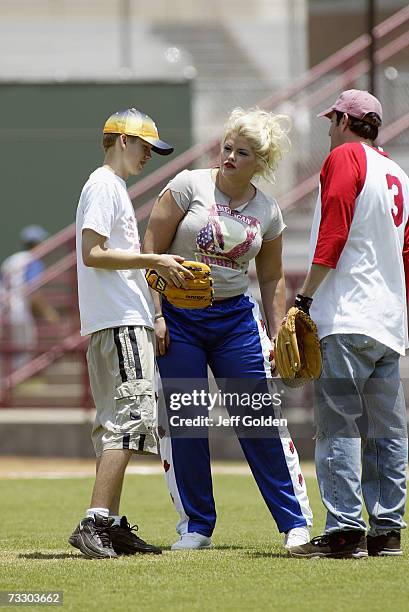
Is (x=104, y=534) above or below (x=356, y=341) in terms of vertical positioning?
below

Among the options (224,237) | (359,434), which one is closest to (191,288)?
(224,237)

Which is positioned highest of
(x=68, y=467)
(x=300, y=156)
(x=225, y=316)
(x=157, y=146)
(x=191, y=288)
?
(x=300, y=156)

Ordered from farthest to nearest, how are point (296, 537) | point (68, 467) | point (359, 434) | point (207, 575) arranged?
point (68, 467)
point (296, 537)
point (359, 434)
point (207, 575)

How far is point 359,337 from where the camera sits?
20.5 feet

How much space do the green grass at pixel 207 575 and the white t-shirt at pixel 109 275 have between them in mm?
1136

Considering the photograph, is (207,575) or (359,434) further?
(359,434)

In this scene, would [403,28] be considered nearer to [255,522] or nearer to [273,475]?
[255,522]

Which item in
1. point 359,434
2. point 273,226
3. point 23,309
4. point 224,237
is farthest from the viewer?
point 23,309

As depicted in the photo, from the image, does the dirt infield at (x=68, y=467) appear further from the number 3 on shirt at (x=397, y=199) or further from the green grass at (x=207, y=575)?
the number 3 on shirt at (x=397, y=199)

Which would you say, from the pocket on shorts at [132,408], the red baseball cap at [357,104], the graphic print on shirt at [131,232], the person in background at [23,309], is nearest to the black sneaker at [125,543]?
the pocket on shorts at [132,408]

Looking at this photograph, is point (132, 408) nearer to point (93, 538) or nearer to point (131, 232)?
point (93, 538)

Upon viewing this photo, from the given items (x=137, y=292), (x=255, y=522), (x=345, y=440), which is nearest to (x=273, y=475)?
(x=345, y=440)

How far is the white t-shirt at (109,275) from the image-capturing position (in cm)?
A: 638

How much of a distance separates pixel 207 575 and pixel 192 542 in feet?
3.00
